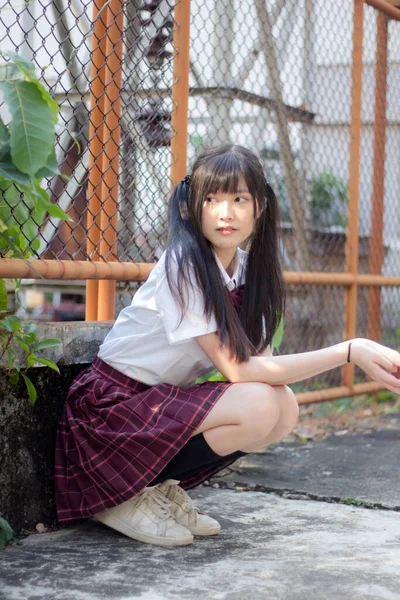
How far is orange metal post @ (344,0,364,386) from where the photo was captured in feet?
14.9

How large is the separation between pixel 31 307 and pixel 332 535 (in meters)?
5.10

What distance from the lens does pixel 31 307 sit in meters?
7.29

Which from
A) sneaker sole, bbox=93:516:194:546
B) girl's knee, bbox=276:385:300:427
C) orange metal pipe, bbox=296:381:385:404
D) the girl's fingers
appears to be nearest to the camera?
the girl's fingers

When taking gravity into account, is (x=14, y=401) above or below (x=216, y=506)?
above

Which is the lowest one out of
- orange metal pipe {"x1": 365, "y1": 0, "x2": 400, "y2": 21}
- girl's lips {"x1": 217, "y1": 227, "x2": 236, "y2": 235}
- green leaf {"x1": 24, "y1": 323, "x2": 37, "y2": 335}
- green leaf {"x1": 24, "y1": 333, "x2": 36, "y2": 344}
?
green leaf {"x1": 24, "y1": 333, "x2": 36, "y2": 344}

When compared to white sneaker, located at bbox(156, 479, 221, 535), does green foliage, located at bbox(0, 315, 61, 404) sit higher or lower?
higher

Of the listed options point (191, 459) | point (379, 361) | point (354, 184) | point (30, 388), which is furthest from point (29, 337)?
point (354, 184)

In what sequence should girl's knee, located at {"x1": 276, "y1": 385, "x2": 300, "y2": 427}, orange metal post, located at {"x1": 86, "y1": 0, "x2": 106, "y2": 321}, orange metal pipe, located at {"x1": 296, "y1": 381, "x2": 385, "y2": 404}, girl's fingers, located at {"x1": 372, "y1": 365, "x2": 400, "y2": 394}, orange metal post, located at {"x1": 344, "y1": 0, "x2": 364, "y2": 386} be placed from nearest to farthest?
girl's fingers, located at {"x1": 372, "y1": 365, "x2": 400, "y2": 394}
girl's knee, located at {"x1": 276, "y1": 385, "x2": 300, "y2": 427}
orange metal post, located at {"x1": 86, "y1": 0, "x2": 106, "y2": 321}
orange metal pipe, located at {"x1": 296, "y1": 381, "x2": 385, "y2": 404}
orange metal post, located at {"x1": 344, "y1": 0, "x2": 364, "y2": 386}

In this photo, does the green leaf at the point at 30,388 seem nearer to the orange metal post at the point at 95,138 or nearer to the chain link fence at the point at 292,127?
the orange metal post at the point at 95,138

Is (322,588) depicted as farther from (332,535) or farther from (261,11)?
(261,11)

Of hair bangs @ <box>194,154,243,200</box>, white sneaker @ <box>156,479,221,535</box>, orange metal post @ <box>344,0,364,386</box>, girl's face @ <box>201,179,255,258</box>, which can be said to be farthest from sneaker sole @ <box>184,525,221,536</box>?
orange metal post @ <box>344,0,364,386</box>

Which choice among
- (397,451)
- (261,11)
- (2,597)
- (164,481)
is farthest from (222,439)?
(261,11)

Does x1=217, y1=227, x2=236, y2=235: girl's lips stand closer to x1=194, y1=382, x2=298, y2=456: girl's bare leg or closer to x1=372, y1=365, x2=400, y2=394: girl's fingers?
x1=194, y1=382, x2=298, y2=456: girl's bare leg

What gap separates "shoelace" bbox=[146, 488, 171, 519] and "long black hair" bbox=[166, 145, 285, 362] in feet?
1.58
